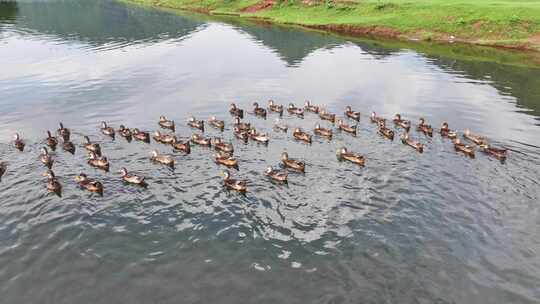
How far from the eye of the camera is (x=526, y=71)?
60875 mm

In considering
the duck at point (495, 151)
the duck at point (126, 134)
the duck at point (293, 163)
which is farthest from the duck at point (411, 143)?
the duck at point (126, 134)

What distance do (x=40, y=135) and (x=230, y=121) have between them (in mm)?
15184

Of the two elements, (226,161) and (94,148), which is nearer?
(226,161)

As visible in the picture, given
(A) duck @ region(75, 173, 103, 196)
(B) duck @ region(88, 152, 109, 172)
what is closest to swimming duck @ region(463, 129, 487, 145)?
(B) duck @ region(88, 152, 109, 172)

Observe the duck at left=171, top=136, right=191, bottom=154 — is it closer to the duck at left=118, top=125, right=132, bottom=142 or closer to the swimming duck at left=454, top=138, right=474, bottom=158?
the duck at left=118, top=125, right=132, bottom=142

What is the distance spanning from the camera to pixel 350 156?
32.0m

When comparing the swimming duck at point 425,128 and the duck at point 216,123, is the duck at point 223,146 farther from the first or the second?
the swimming duck at point 425,128

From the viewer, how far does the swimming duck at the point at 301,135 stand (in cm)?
3594

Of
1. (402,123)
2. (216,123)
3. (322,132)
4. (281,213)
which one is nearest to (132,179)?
(281,213)

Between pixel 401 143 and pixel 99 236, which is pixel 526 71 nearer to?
pixel 401 143

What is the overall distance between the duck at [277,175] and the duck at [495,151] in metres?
14.7

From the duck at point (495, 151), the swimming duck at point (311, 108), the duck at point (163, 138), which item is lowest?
the duck at point (495, 151)

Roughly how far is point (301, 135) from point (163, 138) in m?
10.2

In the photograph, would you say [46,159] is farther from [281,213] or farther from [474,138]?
[474,138]
